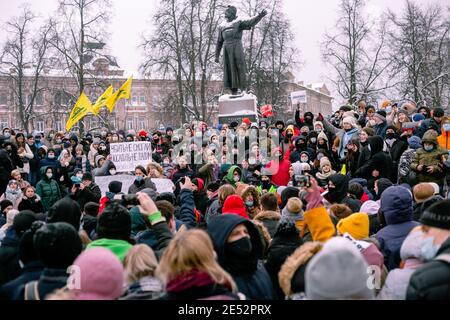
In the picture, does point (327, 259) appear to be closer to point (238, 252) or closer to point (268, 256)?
point (238, 252)

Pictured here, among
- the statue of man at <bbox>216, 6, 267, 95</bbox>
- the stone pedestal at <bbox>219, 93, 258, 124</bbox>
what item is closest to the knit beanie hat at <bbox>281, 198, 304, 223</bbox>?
the stone pedestal at <bbox>219, 93, 258, 124</bbox>

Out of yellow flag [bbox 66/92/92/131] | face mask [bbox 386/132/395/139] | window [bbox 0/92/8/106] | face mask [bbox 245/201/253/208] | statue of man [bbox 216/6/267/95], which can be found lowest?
face mask [bbox 245/201/253/208]

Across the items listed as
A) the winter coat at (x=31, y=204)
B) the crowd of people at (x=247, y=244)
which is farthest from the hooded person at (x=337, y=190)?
the winter coat at (x=31, y=204)

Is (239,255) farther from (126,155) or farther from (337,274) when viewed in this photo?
(126,155)

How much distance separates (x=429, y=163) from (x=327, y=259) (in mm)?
6449

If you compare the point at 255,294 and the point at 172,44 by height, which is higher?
the point at 172,44

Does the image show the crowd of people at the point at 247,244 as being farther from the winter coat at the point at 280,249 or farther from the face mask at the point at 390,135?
the face mask at the point at 390,135

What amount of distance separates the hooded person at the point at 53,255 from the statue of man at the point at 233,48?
548 inches

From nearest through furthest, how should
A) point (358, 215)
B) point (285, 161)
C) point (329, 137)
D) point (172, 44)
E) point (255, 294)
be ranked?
point (255, 294) → point (358, 215) → point (285, 161) → point (329, 137) → point (172, 44)

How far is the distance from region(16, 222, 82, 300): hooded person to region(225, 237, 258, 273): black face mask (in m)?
0.97

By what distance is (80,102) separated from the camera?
1277cm

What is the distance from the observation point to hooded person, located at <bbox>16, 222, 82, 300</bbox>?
3311 mm

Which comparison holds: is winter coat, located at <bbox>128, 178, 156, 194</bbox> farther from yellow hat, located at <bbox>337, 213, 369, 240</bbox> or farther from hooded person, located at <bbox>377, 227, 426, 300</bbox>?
hooded person, located at <bbox>377, 227, 426, 300</bbox>
